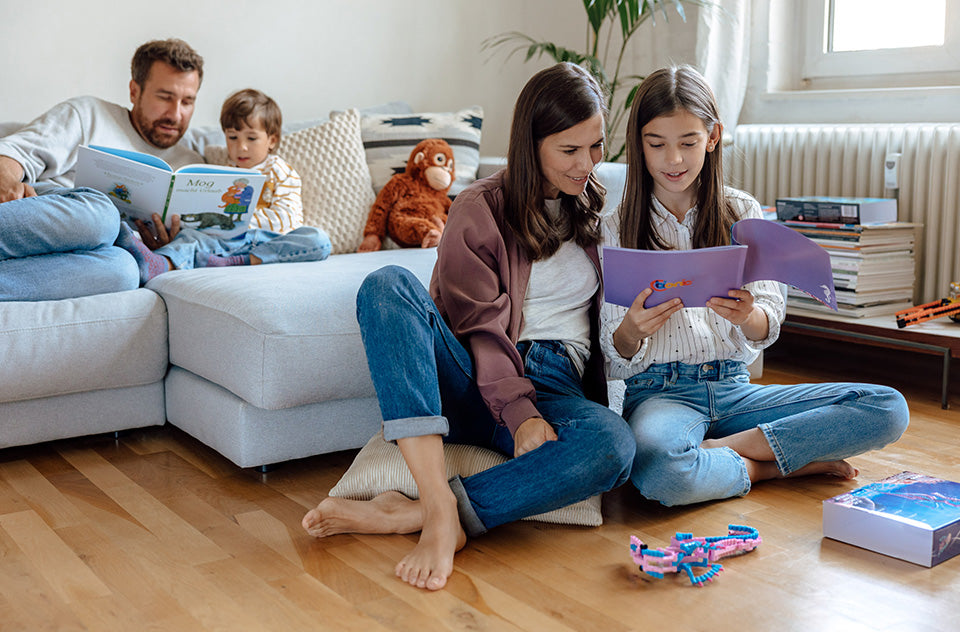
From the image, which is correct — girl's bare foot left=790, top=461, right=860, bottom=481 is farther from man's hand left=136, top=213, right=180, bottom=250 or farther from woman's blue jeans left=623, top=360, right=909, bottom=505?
man's hand left=136, top=213, right=180, bottom=250

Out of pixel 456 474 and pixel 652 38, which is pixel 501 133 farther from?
pixel 456 474

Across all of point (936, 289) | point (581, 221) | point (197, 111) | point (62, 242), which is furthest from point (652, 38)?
point (62, 242)

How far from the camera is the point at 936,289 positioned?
277cm

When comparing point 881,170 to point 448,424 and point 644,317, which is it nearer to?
point 644,317

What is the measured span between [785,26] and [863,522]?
2187mm

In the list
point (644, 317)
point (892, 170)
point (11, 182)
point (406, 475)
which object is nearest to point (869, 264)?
point (892, 170)

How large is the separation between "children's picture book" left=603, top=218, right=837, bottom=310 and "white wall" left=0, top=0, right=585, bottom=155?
2.07m

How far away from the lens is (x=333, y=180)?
273 cm

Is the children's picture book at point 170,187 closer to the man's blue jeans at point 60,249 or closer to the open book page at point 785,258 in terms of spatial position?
the man's blue jeans at point 60,249

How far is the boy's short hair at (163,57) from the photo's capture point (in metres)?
2.52

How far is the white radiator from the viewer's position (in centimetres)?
269

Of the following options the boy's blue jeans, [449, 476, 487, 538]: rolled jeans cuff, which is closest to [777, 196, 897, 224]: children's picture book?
the boy's blue jeans

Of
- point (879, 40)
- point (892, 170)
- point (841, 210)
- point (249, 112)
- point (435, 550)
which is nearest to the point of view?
point (435, 550)

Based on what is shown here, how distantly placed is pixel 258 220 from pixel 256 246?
115mm
